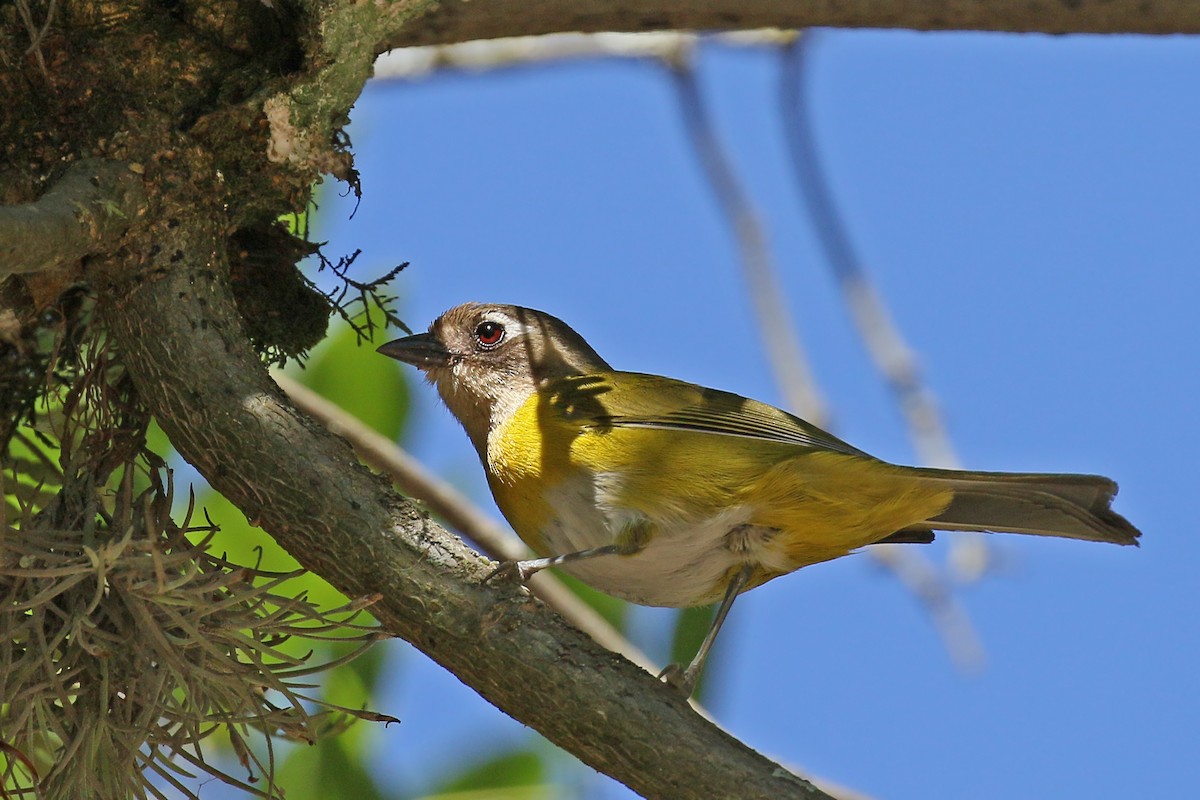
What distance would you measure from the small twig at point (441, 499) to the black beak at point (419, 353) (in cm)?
30

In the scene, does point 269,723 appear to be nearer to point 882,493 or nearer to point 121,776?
point 121,776

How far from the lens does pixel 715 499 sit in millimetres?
3730

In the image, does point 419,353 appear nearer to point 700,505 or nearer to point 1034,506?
point 700,505

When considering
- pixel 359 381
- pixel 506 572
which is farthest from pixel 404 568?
pixel 359 381

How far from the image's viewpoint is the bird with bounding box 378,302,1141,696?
3719mm

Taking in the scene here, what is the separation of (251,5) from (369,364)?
181 centimetres

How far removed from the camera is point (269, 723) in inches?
126

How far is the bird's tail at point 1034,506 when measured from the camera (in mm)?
3699

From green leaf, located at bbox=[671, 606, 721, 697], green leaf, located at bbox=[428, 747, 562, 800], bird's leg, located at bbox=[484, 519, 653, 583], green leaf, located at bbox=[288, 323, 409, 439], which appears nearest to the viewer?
bird's leg, located at bbox=[484, 519, 653, 583]

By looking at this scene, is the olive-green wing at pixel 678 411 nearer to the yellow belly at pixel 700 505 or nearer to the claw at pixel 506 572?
the yellow belly at pixel 700 505

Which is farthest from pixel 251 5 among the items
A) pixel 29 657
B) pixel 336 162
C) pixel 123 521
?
pixel 29 657

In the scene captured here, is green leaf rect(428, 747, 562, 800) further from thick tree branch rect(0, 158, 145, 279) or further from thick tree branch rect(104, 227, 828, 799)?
thick tree branch rect(0, 158, 145, 279)

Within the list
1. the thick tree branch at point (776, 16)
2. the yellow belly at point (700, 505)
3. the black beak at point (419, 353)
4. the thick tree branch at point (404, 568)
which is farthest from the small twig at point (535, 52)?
the thick tree branch at point (404, 568)

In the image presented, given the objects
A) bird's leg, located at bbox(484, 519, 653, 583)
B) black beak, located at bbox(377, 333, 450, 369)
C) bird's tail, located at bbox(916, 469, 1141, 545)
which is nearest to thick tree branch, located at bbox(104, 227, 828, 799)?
bird's leg, located at bbox(484, 519, 653, 583)
